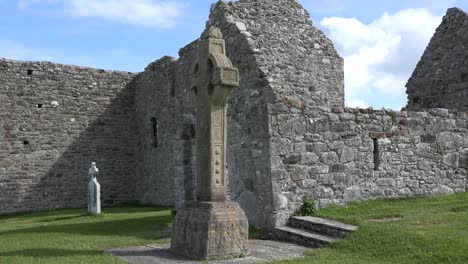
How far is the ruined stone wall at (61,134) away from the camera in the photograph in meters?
19.7

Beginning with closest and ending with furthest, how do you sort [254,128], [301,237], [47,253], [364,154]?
[47,253]
[301,237]
[254,128]
[364,154]

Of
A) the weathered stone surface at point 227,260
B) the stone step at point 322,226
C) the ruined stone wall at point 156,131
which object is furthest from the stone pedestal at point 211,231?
the ruined stone wall at point 156,131

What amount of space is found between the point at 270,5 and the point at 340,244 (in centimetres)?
1085

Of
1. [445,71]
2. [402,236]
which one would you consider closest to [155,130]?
[445,71]

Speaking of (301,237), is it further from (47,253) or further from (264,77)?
(47,253)

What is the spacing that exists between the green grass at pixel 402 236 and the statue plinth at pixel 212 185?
1.07 m

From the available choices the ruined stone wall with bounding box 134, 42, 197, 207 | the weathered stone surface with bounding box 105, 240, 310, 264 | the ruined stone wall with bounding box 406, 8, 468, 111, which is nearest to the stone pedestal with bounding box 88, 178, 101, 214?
the ruined stone wall with bounding box 134, 42, 197, 207

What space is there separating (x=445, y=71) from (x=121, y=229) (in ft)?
32.1

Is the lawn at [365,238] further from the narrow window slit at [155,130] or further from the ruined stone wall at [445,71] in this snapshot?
the narrow window slit at [155,130]

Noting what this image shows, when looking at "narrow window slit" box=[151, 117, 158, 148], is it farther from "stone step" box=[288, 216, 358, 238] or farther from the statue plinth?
the statue plinth

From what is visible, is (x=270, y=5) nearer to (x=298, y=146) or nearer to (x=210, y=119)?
(x=298, y=146)

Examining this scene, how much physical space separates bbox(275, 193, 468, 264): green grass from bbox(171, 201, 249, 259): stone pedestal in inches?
38.4

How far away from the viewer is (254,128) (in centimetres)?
988

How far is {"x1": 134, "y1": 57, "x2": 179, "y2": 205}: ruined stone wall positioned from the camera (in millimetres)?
19078
